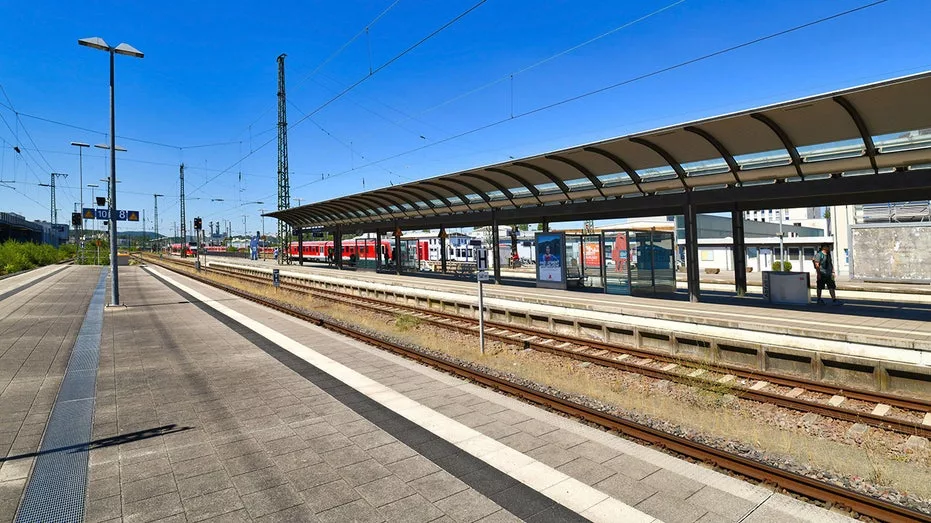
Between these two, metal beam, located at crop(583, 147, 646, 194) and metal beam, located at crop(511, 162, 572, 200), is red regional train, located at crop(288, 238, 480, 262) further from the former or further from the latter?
metal beam, located at crop(583, 147, 646, 194)

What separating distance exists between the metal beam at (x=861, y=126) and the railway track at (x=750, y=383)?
697cm

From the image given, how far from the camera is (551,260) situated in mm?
23766

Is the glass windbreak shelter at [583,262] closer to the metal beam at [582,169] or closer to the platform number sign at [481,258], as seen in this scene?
the metal beam at [582,169]

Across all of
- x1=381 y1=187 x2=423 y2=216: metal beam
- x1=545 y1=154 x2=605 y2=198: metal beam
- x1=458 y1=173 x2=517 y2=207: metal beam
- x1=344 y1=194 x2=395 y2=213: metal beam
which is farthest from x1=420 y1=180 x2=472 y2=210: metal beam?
x1=545 y1=154 x2=605 y2=198: metal beam

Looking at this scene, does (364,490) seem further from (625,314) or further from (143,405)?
(625,314)

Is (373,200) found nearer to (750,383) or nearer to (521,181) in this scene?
(521,181)

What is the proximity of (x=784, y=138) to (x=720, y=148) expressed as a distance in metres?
1.68

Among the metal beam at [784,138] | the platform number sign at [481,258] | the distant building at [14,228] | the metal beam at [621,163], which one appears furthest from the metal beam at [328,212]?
the distant building at [14,228]

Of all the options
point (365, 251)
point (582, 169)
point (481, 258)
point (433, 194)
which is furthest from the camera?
point (365, 251)

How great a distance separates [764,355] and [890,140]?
7.44m

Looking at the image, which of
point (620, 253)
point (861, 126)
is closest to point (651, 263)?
point (620, 253)

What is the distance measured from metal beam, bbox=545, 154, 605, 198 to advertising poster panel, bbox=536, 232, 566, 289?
362 cm

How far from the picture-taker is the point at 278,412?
6.97 meters

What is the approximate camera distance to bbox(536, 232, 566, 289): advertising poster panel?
23094mm
